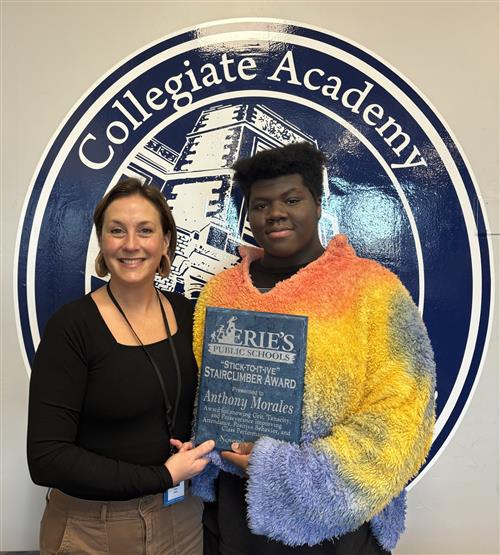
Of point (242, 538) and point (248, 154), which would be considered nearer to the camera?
point (242, 538)

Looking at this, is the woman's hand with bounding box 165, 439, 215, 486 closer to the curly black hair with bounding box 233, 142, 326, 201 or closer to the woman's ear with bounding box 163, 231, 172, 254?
the woman's ear with bounding box 163, 231, 172, 254

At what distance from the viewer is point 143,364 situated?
892 mm

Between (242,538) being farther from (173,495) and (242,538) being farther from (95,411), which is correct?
(95,411)

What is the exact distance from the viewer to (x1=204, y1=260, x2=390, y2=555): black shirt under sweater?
883 millimetres

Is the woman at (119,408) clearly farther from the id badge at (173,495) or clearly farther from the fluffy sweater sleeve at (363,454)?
the fluffy sweater sleeve at (363,454)

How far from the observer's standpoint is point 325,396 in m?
0.85

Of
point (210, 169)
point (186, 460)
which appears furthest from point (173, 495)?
point (210, 169)

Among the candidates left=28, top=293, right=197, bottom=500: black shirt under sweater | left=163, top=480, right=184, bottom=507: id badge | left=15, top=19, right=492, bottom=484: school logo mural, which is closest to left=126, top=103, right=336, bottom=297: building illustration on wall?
left=15, top=19, right=492, bottom=484: school logo mural

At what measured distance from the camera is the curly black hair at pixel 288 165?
911 millimetres

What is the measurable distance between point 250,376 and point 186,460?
0.20 metres

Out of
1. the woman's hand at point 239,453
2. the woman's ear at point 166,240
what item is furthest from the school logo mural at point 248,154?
the woman's hand at point 239,453

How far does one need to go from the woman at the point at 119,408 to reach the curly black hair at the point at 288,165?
0.20 meters

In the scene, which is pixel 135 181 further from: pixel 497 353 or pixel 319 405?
pixel 497 353

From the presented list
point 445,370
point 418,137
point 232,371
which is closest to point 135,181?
point 232,371
